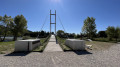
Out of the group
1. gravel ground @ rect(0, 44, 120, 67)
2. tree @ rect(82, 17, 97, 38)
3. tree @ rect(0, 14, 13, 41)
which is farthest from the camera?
tree @ rect(82, 17, 97, 38)

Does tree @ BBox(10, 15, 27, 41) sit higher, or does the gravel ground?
tree @ BBox(10, 15, 27, 41)

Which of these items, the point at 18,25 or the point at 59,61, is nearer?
the point at 59,61

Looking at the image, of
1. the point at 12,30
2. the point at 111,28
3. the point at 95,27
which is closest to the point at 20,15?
the point at 12,30

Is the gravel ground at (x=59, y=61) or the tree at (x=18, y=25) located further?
the tree at (x=18, y=25)

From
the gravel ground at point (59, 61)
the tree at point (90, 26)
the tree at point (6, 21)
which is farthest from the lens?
the tree at point (90, 26)

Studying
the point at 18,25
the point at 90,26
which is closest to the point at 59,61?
the point at 18,25

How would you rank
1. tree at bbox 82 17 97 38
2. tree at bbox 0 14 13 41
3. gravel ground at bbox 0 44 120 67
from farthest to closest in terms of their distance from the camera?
1. tree at bbox 82 17 97 38
2. tree at bbox 0 14 13 41
3. gravel ground at bbox 0 44 120 67

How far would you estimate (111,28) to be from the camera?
19.8 meters

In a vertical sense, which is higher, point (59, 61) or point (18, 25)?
point (18, 25)

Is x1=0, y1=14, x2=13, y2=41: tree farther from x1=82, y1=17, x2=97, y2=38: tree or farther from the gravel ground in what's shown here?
x1=82, y1=17, x2=97, y2=38: tree

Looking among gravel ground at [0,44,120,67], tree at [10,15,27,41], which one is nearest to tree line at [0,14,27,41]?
tree at [10,15,27,41]

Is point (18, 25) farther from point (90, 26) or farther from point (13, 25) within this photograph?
point (90, 26)

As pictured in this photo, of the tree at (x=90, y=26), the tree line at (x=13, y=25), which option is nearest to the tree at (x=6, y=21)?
the tree line at (x=13, y=25)

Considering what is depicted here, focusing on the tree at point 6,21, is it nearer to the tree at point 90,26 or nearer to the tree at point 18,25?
the tree at point 18,25
